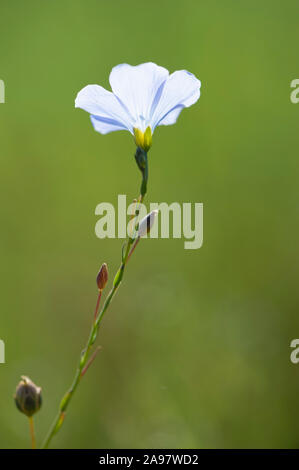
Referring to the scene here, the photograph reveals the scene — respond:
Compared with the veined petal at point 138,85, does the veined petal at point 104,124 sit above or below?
below

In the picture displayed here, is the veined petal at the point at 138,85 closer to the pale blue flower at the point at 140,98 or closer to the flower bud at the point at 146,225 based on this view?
the pale blue flower at the point at 140,98

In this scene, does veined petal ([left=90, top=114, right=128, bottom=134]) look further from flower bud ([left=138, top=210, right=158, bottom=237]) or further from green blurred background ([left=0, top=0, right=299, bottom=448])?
green blurred background ([left=0, top=0, right=299, bottom=448])

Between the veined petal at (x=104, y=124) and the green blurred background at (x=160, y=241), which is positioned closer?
the veined petal at (x=104, y=124)

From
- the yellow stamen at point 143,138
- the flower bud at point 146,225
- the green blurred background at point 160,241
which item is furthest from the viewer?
the green blurred background at point 160,241

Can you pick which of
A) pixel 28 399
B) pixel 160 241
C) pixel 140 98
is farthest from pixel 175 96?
pixel 160 241

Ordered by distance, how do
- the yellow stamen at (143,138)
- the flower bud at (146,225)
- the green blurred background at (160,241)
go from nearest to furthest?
the flower bud at (146,225)
the yellow stamen at (143,138)
the green blurred background at (160,241)

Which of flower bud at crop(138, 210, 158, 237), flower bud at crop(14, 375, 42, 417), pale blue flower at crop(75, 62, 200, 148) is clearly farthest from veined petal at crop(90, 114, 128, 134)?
flower bud at crop(14, 375, 42, 417)

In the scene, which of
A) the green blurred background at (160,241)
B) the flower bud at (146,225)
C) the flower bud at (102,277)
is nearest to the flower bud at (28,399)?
the flower bud at (102,277)

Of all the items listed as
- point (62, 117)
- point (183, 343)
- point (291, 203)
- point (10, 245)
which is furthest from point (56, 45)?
point (183, 343)
